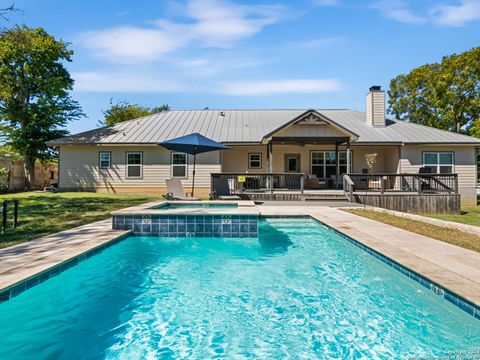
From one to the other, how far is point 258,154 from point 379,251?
14.8 metres

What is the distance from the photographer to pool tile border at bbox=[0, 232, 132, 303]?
311 cm

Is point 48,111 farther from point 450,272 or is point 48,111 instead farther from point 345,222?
point 450,272

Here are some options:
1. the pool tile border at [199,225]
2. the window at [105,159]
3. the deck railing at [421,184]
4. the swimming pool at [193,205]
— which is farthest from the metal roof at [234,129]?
the pool tile border at [199,225]

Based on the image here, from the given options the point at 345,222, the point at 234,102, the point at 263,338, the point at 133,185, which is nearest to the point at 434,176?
the point at 345,222

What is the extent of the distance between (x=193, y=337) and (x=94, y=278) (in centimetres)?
217

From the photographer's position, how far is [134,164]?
718 inches

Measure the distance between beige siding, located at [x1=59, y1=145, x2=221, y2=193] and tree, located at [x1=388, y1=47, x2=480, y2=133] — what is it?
24.2 metres

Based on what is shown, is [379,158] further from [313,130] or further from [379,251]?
[379,251]

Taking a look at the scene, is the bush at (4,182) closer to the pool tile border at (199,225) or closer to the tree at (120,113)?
the pool tile border at (199,225)

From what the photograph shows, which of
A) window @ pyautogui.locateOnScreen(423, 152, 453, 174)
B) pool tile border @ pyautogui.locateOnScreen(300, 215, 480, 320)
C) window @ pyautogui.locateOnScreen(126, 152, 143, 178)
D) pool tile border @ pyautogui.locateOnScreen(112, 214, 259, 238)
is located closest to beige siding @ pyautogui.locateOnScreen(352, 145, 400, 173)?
window @ pyautogui.locateOnScreen(423, 152, 453, 174)

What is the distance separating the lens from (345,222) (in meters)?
7.57

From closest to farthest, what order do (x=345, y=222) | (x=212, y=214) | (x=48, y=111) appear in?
(x=212, y=214)
(x=345, y=222)
(x=48, y=111)

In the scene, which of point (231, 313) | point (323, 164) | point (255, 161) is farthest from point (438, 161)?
point (231, 313)

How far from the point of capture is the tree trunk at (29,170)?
20.6 metres
